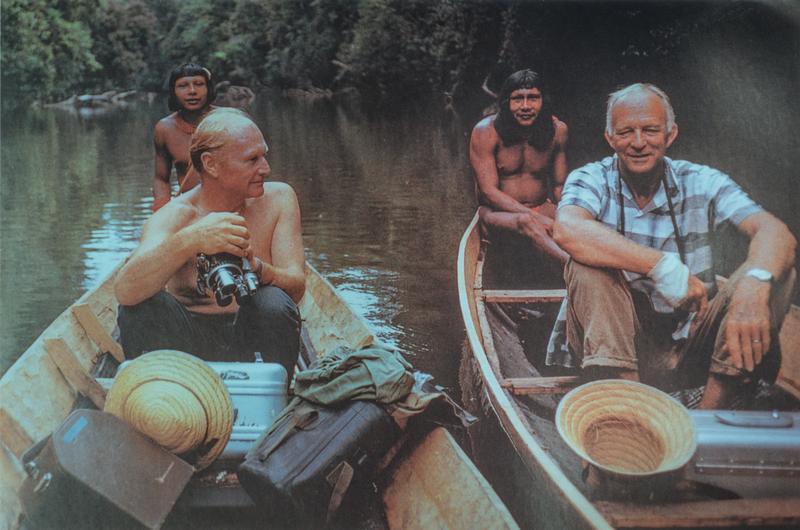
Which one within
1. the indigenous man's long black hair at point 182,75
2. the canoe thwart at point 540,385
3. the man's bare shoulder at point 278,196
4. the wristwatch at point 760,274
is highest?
the indigenous man's long black hair at point 182,75

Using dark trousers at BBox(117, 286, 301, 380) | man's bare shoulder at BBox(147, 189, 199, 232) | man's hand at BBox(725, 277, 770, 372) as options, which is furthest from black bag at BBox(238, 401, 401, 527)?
man's hand at BBox(725, 277, 770, 372)

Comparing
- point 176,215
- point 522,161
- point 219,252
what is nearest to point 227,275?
point 219,252

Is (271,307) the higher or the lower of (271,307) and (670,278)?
the lower

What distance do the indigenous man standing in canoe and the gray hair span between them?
1.57 meters

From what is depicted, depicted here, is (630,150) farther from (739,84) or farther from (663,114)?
(739,84)

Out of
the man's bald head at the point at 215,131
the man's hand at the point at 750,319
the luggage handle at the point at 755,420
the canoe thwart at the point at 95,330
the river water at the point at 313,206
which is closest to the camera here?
the luggage handle at the point at 755,420

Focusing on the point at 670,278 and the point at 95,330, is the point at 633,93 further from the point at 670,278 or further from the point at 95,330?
the point at 95,330

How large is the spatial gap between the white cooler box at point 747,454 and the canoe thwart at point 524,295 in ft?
2.48

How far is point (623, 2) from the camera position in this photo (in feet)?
10.3

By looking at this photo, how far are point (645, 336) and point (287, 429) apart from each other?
1.36m

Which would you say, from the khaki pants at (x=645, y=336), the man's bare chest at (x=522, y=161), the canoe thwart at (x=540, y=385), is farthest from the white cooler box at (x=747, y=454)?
the man's bare chest at (x=522, y=161)

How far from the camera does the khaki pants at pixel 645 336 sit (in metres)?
2.79

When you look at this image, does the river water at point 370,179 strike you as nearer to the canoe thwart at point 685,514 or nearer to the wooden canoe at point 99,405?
the wooden canoe at point 99,405

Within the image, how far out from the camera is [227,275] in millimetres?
2559
